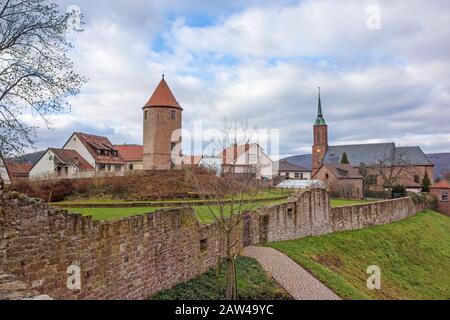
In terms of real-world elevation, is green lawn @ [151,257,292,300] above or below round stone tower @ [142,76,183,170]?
below

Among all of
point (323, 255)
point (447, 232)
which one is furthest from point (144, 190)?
point (447, 232)

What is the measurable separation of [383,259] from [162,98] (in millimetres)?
33090

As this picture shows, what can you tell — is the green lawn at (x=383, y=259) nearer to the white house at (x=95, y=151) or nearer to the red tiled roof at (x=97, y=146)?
the white house at (x=95, y=151)

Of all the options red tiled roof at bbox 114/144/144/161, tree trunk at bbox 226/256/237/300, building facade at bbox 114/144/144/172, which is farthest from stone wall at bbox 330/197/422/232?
red tiled roof at bbox 114/144/144/161

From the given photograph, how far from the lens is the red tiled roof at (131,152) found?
62312 millimetres

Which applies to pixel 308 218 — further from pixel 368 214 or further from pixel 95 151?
pixel 95 151

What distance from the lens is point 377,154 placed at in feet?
260

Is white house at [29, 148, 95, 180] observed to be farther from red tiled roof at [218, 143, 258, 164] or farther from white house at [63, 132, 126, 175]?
red tiled roof at [218, 143, 258, 164]

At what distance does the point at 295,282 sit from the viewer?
13.4 m

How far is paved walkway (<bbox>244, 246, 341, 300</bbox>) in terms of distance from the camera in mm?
12375

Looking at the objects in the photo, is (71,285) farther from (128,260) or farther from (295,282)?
(295,282)

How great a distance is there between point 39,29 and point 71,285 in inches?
347

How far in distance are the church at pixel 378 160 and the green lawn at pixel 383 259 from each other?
29608 mm

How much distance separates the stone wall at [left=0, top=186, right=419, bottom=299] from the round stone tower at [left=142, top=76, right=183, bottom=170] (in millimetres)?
31289
